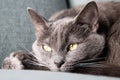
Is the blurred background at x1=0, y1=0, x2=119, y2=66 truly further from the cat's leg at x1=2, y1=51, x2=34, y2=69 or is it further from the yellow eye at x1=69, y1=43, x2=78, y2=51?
the yellow eye at x1=69, y1=43, x2=78, y2=51

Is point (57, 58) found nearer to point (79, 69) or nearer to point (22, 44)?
point (79, 69)

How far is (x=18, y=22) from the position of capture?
187cm

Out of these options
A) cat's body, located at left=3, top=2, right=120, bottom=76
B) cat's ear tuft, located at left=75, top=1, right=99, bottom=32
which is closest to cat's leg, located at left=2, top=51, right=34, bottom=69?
cat's body, located at left=3, top=2, right=120, bottom=76

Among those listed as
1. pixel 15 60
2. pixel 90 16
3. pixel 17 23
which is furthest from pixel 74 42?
pixel 17 23

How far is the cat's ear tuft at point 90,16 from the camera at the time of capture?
130cm

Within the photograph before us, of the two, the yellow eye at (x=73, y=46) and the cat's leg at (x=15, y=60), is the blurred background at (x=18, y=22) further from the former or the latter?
the yellow eye at (x=73, y=46)

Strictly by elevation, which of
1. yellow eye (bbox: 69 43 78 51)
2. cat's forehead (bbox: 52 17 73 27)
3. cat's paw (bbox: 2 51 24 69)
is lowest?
cat's paw (bbox: 2 51 24 69)

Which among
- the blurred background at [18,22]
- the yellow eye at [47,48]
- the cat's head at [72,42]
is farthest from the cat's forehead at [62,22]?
the blurred background at [18,22]

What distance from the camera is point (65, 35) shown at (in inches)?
52.6

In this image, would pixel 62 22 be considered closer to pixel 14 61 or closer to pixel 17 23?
pixel 14 61

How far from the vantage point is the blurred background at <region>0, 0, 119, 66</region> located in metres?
1.79

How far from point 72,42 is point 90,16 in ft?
0.42

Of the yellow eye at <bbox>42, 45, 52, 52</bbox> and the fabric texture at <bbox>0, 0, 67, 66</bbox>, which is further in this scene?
the fabric texture at <bbox>0, 0, 67, 66</bbox>

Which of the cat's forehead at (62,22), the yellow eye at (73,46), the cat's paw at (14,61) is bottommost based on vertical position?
the cat's paw at (14,61)
